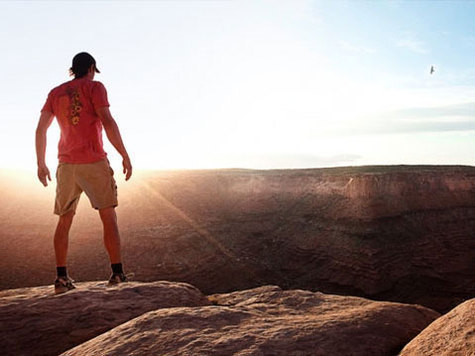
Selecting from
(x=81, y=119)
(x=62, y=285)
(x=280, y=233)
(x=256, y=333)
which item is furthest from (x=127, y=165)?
(x=280, y=233)

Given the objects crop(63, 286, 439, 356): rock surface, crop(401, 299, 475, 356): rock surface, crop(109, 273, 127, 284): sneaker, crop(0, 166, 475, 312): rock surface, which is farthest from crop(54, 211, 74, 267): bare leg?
crop(0, 166, 475, 312): rock surface

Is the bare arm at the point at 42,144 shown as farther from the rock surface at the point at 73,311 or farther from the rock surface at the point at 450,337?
the rock surface at the point at 450,337

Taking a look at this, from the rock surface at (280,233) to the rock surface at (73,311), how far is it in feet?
22.0

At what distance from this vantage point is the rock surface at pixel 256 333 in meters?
2.18

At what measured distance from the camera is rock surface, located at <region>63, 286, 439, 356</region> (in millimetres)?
2178

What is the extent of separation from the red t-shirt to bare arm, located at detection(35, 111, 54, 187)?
0.15m

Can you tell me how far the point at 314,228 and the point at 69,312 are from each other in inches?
477

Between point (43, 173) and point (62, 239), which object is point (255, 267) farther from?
point (43, 173)

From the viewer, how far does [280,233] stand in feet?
47.3

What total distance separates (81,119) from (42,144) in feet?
1.33

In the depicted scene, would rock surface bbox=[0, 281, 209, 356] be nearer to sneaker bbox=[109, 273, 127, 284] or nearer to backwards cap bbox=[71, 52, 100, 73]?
sneaker bbox=[109, 273, 127, 284]

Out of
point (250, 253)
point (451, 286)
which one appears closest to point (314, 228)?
point (250, 253)

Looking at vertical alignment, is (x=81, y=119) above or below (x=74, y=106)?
below

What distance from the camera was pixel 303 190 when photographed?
15.5 meters
